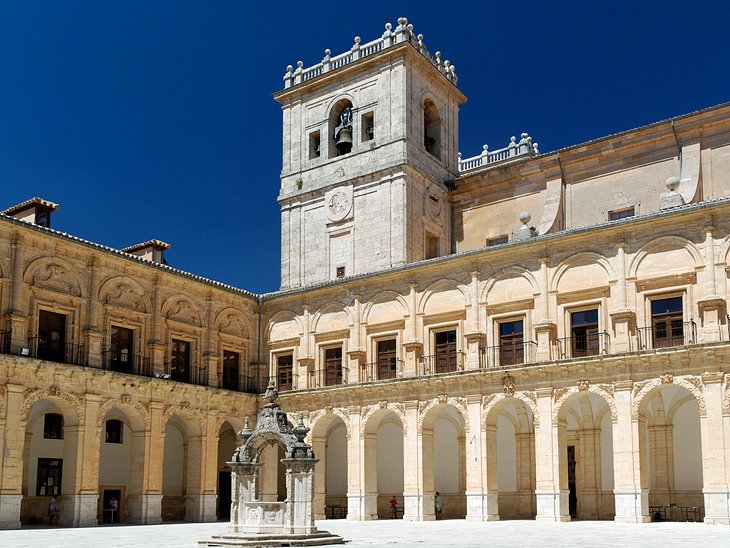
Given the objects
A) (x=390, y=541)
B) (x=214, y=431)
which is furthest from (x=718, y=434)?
(x=214, y=431)

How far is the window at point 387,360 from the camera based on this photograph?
32.4 metres

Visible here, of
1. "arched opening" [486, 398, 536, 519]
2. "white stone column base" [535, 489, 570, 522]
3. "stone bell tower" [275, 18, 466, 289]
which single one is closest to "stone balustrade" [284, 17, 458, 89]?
"stone bell tower" [275, 18, 466, 289]

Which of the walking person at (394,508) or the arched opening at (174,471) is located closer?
the walking person at (394,508)

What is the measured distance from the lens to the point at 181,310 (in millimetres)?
33719

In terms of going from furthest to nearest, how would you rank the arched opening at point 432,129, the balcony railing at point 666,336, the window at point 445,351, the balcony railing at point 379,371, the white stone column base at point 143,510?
the arched opening at point 432,129 < the balcony railing at point 379,371 < the window at point 445,351 < the white stone column base at point 143,510 < the balcony railing at point 666,336

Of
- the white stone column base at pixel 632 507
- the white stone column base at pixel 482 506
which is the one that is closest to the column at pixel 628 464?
the white stone column base at pixel 632 507

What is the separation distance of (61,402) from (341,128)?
16.3 meters

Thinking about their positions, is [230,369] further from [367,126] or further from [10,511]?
[367,126]

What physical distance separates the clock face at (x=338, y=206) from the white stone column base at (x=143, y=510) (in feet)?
42.8

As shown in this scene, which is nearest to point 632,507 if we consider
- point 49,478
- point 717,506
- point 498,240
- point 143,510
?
Result: point 717,506

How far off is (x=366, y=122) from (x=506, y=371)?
13.7 meters

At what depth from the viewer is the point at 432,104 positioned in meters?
39.1

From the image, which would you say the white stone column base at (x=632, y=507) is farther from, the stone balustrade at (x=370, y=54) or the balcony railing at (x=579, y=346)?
the stone balustrade at (x=370, y=54)

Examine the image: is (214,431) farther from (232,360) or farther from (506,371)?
(506,371)
